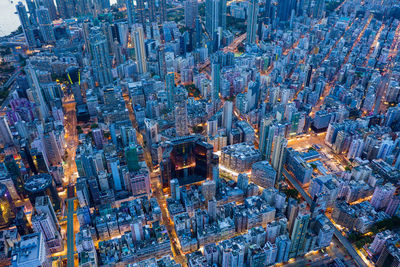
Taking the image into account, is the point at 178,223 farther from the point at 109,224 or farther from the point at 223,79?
the point at 223,79

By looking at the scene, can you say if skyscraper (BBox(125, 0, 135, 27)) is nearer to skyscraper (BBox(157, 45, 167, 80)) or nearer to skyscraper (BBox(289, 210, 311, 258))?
skyscraper (BBox(157, 45, 167, 80))

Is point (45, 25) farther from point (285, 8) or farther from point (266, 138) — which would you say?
point (266, 138)

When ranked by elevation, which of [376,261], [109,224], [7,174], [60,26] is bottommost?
[376,261]

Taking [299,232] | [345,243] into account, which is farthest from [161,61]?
[345,243]

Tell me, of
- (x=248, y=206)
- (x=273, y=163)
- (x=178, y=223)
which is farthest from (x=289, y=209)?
(x=178, y=223)

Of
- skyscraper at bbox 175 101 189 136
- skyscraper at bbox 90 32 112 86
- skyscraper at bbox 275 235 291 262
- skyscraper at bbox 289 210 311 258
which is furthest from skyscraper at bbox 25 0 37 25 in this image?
skyscraper at bbox 289 210 311 258

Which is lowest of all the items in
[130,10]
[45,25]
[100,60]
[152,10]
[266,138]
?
[266,138]
